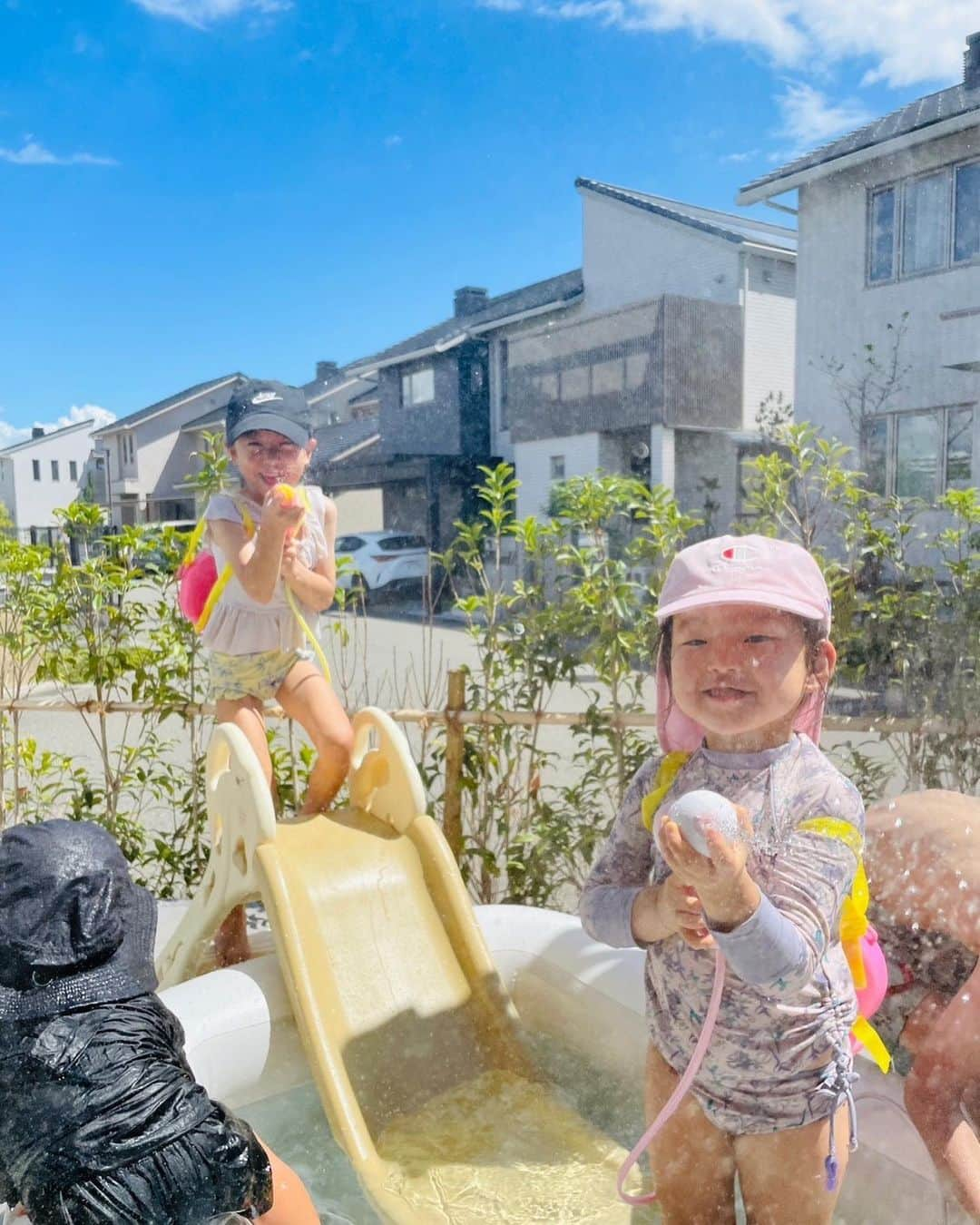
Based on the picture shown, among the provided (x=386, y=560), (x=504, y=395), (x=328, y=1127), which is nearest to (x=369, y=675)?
(x=386, y=560)

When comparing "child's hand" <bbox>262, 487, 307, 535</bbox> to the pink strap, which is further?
"child's hand" <bbox>262, 487, 307, 535</bbox>

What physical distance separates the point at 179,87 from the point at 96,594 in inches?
57.7

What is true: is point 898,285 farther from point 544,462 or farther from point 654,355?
point 544,462

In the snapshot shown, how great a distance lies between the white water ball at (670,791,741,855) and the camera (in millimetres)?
862

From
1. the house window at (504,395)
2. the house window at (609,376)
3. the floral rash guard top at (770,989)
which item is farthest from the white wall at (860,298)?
the floral rash guard top at (770,989)

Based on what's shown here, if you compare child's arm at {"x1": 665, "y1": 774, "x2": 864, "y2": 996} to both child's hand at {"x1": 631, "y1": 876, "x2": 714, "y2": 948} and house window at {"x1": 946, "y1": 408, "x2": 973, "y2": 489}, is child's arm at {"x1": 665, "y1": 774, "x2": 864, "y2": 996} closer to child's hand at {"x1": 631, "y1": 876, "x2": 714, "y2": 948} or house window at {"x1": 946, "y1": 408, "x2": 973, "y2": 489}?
child's hand at {"x1": 631, "y1": 876, "x2": 714, "y2": 948}

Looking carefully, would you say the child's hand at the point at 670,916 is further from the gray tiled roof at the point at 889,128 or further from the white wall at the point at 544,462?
the gray tiled roof at the point at 889,128

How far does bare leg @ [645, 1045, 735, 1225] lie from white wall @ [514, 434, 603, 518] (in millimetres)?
1842

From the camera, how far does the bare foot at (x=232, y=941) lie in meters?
2.27

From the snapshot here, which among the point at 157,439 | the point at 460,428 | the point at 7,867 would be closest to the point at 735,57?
the point at 460,428

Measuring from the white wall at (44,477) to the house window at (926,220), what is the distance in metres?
2.45

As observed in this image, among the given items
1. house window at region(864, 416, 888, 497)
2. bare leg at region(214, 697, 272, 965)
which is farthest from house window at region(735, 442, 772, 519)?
bare leg at region(214, 697, 272, 965)

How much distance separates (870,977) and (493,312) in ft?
7.17

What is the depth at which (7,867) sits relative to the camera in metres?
1.04
